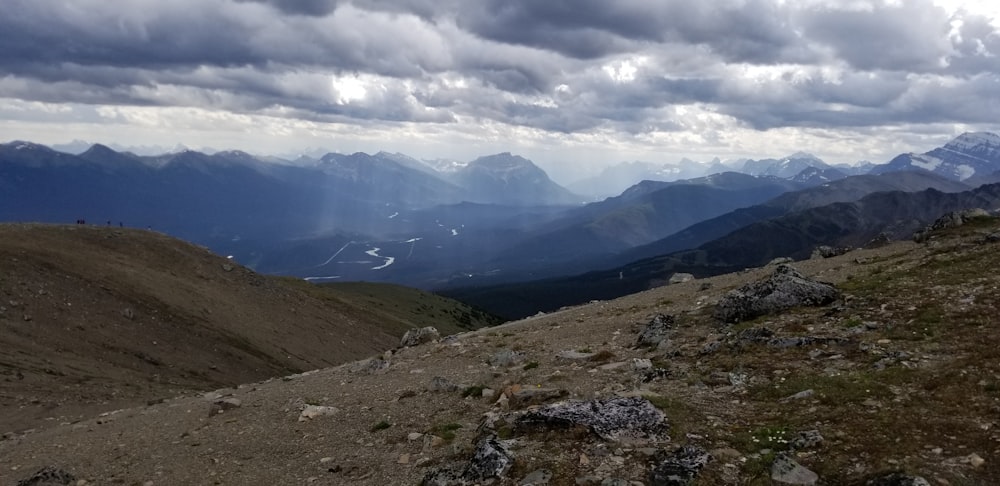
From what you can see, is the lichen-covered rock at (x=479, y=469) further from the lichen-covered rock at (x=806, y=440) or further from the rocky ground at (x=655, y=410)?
the lichen-covered rock at (x=806, y=440)

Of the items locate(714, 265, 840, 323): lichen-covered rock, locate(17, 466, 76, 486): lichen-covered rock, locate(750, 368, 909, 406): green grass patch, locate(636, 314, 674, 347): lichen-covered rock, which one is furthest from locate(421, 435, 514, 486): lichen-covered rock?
locate(714, 265, 840, 323): lichen-covered rock

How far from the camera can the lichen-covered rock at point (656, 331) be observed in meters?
23.1

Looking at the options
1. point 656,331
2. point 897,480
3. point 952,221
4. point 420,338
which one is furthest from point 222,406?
point 952,221

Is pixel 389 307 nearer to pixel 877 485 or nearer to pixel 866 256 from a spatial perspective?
pixel 866 256

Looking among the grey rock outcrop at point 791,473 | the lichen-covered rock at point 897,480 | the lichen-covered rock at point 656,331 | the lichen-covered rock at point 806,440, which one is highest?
the lichen-covered rock at point 897,480

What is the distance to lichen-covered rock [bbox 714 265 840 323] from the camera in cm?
2333

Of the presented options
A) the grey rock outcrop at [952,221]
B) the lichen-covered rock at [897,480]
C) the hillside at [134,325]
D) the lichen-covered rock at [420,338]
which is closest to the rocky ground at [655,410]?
the lichen-covered rock at [897,480]

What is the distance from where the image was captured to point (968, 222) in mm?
35062

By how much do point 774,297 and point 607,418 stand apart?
40.3ft

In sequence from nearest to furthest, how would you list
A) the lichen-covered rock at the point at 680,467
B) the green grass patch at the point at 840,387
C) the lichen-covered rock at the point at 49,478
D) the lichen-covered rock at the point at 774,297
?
the lichen-covered rock at the point at 680,467 → the green grass patch at the point at 840,387 → the lichen-covered rock at the point at 49,478 → the lichen-covered rock at the point at 774,297

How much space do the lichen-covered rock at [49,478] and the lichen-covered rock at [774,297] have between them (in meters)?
22.7

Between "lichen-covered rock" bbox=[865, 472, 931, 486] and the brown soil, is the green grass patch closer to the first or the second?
"lichen-covered rock" bbox=[865, 472, 931, 486]

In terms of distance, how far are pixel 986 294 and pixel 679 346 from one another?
31.8 ft

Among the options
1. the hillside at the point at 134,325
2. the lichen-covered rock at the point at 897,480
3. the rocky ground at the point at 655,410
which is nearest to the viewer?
the lichen-covered rock at the point at 897,480
